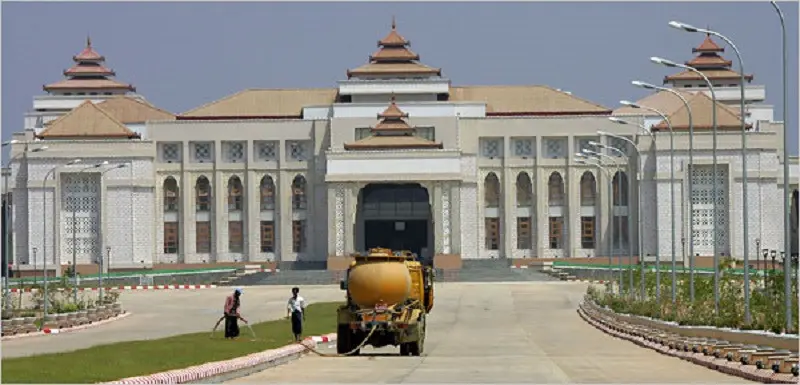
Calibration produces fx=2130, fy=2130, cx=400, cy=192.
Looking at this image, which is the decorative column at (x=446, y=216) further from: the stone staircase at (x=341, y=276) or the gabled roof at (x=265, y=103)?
the gabled roof at (x=265, y=103)

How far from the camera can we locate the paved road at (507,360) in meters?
37.0

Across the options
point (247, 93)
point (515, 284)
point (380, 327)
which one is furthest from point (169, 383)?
point (247, 93)

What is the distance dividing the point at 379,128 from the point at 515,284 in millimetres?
23588

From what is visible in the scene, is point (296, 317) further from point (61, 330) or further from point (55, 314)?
point (55, 314)

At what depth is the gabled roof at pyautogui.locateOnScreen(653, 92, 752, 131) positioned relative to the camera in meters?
134

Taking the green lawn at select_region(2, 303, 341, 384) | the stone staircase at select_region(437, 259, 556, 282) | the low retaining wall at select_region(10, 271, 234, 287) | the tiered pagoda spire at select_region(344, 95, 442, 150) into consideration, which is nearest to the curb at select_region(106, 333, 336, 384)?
the green lawn at select_region(2, 303, 341, 384)

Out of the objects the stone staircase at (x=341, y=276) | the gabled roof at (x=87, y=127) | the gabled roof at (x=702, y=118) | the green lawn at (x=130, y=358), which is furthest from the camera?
the gabled roof at (x=87, y=127)

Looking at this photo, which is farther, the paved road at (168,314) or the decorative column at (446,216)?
the decorative column at (446,216)

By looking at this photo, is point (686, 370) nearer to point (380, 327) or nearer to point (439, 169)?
point (380, 327)

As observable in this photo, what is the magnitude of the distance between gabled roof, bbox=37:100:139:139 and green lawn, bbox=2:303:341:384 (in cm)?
8053

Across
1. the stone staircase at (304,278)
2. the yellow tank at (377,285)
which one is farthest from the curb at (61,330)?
the stone staircase at (304,278)

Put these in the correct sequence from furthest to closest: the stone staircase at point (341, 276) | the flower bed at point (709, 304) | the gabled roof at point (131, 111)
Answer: the gabled roof at point (131, 111) → the stone staircase at point (341, 276) → the flower bed at point (709, 304)

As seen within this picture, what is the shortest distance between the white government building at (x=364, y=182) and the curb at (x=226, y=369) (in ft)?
280

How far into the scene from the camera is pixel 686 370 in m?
40.0
